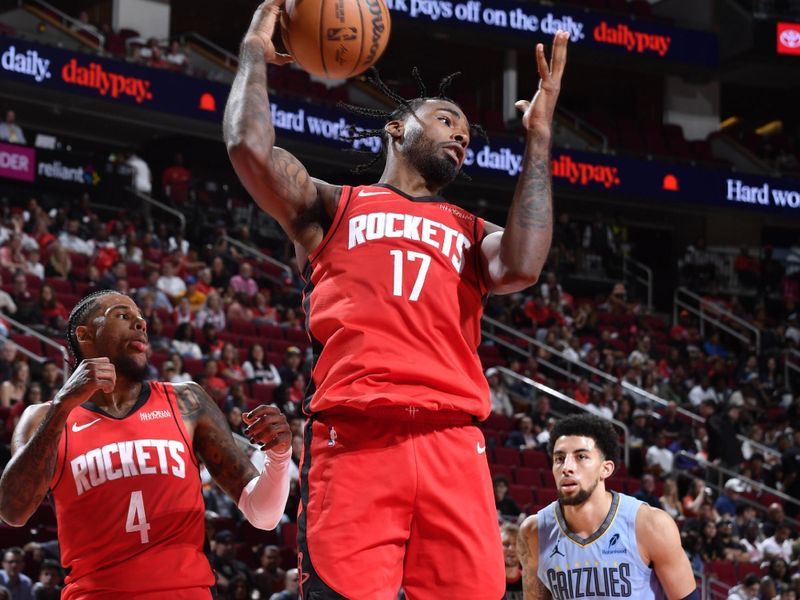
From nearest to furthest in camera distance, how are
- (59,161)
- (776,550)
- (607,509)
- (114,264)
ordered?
(607,509) → (776,550) → (114,264) → (59,161)

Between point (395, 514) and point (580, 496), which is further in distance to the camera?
point (580, 496)

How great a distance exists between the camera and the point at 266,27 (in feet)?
11.2

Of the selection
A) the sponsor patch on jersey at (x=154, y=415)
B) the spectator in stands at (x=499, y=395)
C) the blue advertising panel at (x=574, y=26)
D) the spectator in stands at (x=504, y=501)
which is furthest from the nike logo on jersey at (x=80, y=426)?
the blue advertising panel at (x=574, y=26)

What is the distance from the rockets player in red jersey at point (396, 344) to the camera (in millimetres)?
3211

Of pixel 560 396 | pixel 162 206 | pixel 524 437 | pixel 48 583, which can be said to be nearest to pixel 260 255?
pixel 162 206

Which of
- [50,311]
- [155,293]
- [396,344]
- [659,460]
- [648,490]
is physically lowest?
[648,490]

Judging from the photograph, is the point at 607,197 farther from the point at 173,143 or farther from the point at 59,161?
the point at 59,161

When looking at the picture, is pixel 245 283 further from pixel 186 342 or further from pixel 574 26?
pixel 574 26

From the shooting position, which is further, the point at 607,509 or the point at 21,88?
the point at 21,88

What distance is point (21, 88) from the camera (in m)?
19.2

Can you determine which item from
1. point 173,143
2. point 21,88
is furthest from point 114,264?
point 173,143

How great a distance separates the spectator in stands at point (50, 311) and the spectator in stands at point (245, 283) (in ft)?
10.8

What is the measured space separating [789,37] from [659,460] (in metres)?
12.6

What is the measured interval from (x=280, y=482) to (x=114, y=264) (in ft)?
34.9
